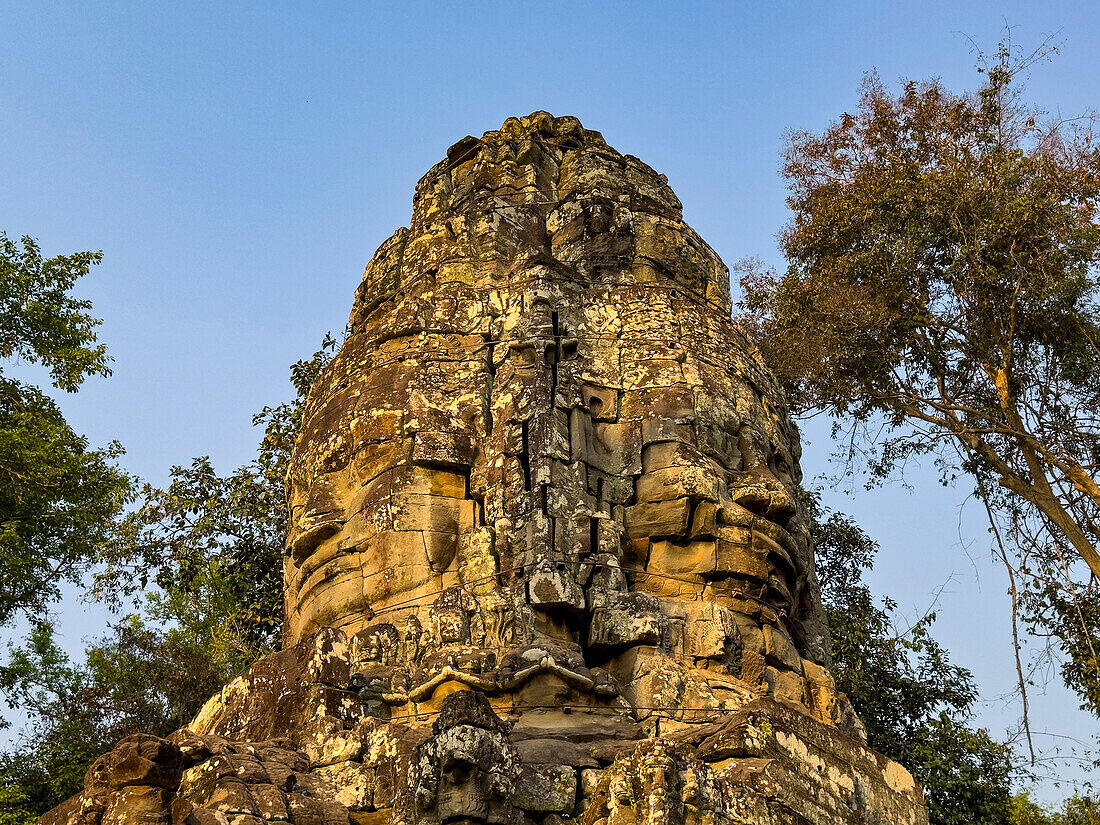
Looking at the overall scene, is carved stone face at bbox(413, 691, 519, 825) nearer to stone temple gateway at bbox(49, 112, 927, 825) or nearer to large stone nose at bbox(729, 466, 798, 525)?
stone temple gateway at bbox(49, 112, 927, 825)

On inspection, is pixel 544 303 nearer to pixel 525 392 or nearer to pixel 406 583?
pixel 525 392

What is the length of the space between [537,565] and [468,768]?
209 centimetres

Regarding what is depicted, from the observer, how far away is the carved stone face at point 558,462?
9375 millimetres

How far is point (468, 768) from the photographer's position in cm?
741

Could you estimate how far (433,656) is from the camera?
29.1ft

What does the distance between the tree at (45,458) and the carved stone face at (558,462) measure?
4756 millimetres

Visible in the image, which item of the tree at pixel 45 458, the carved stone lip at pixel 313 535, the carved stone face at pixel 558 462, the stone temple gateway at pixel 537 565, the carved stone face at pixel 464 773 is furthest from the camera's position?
the tree at pixel 45 458

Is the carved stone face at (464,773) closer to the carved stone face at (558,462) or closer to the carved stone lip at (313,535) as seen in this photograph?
the carved stone face at (558,462)

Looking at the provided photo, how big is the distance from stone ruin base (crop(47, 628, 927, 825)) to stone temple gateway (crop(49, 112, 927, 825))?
0.06ft

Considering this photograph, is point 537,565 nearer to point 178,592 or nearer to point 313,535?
point 313,535

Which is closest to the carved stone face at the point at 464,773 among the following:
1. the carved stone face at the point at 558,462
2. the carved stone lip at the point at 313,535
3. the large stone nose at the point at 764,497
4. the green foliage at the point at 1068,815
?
the carved stone face at the point at 558,462

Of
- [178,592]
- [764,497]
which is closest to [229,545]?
[178,592]

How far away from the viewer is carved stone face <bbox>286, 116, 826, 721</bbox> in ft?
30.8

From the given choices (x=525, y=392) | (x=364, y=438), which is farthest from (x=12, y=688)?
(x=525, y=392)
